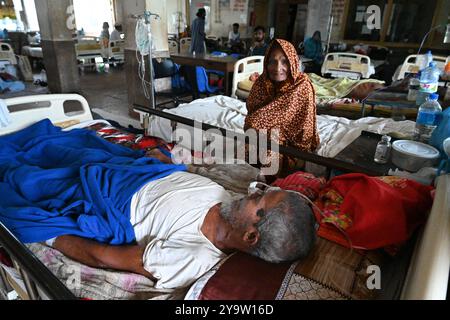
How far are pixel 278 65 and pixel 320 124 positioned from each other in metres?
0.89

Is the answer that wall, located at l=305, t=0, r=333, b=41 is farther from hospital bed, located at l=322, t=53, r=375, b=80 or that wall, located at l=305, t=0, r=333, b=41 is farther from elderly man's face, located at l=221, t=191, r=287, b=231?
elderly man's face, located at l=221, t=191, r=287, b=231

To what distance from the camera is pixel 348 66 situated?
492 centimetres

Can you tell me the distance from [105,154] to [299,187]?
3.87 ft

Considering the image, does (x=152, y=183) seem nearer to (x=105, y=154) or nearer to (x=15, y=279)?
(x=105, y=154)

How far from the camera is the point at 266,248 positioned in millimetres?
1224

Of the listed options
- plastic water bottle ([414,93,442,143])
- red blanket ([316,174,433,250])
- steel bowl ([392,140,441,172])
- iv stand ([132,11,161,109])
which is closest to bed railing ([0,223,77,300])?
red blanket ([316,174,433,250])

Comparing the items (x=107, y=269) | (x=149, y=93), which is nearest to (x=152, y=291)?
(x=107, y=269)

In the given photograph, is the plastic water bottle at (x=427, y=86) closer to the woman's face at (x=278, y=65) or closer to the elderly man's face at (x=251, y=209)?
the woman's face at (x=278, y=65)

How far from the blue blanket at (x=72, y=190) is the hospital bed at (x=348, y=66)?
4.03m

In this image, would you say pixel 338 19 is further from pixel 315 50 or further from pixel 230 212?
pixel 230 212

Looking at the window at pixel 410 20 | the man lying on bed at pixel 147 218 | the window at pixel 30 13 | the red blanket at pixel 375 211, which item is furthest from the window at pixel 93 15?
the red blanket at pixel 375 211

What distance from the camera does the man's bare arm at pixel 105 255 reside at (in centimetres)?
130

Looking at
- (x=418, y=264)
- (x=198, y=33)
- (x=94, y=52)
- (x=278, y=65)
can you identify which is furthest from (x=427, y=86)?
(x=94, y=52)
